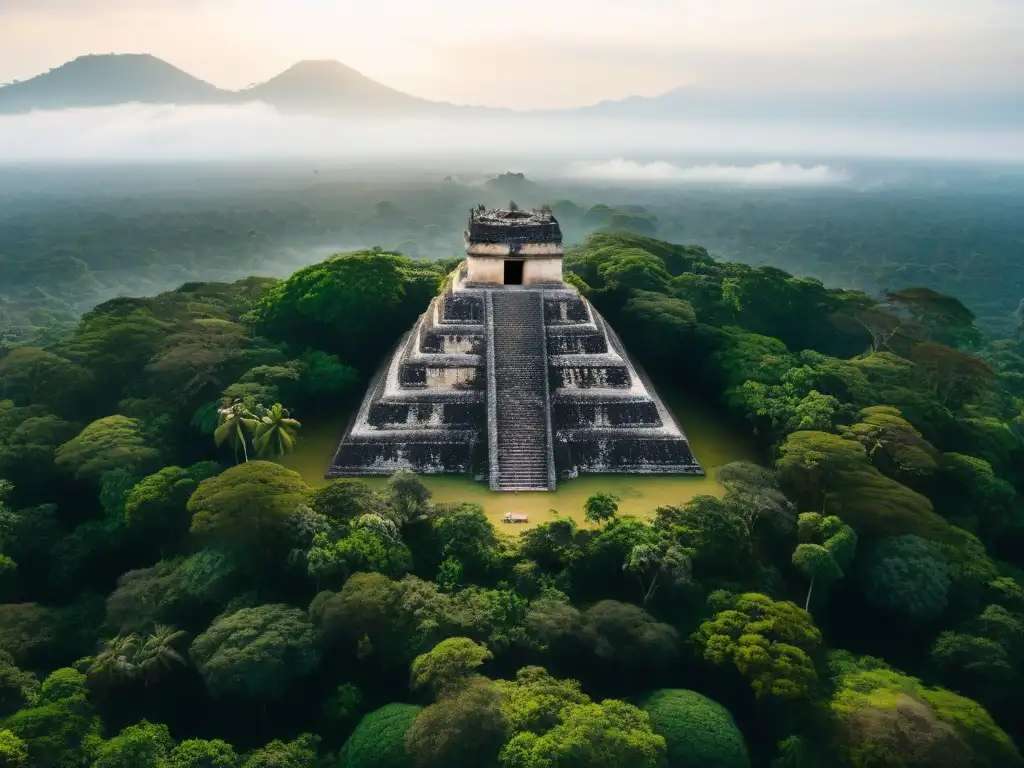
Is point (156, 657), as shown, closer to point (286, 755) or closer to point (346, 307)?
point (286, 755)

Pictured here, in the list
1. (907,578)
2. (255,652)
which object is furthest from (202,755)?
(907,578)

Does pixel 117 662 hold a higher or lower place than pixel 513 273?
lower

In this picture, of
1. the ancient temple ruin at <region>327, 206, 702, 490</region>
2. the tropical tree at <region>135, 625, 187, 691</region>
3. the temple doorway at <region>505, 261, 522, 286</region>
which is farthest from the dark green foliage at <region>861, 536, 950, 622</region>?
the tropical tree at <region>135, 625, 187, 691</region>

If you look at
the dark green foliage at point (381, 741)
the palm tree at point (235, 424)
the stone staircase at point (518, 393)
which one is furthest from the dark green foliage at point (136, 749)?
the stone staircase at point (518, 393)

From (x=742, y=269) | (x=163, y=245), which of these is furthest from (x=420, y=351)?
(x=163, y=245)

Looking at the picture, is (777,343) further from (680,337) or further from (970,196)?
(970,196)
